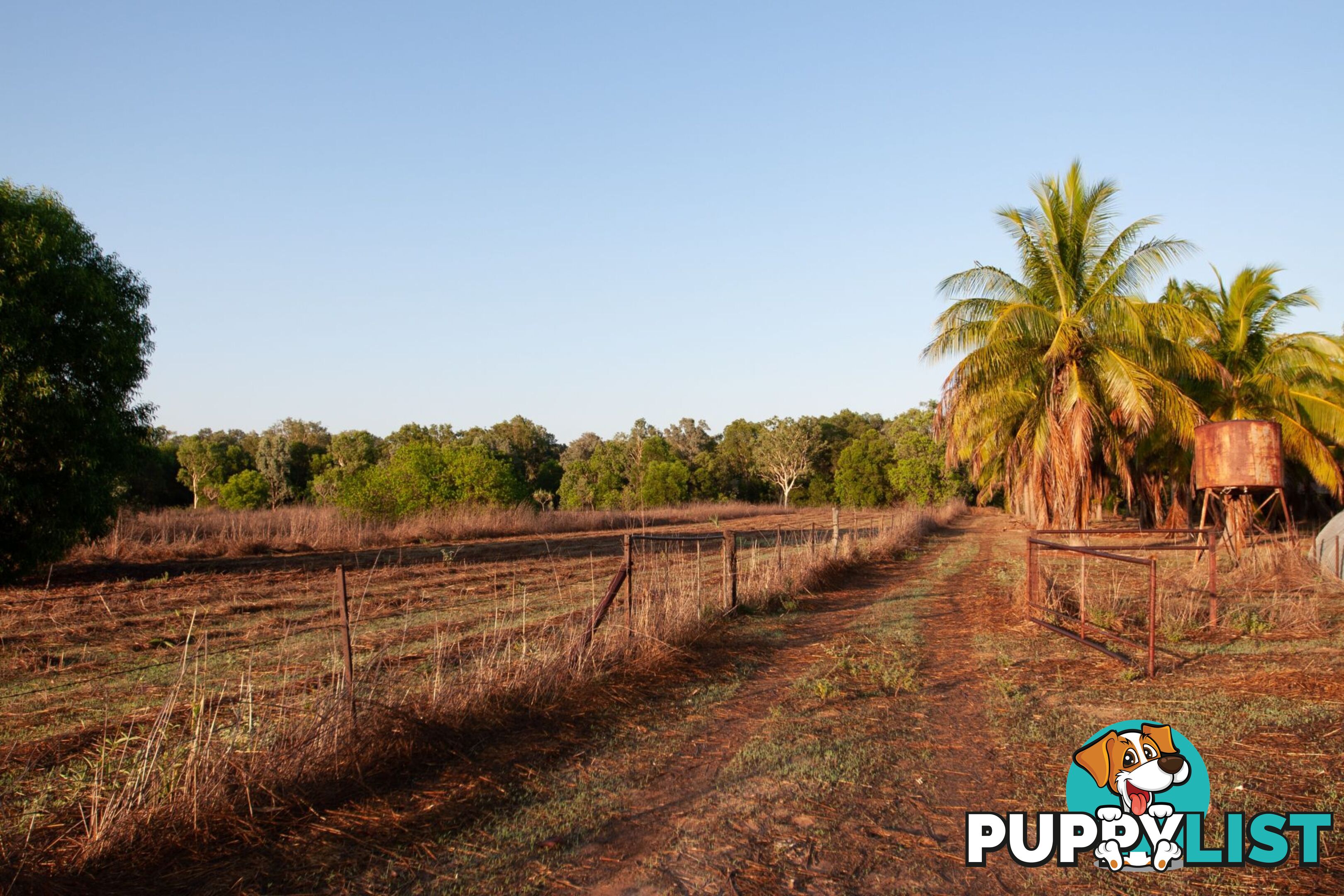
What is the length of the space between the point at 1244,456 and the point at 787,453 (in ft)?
169

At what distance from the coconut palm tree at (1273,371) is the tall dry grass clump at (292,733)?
22937 mm

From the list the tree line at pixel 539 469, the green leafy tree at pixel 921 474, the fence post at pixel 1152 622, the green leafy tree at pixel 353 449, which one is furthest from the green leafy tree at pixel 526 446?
the fence post at pixel 1152 622

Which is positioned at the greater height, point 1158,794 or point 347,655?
point 347,655

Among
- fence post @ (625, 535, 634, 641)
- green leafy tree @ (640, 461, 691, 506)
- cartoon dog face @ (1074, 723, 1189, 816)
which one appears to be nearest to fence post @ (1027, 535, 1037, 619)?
cartoon dog face @ (1074, 723, 1189, 816)

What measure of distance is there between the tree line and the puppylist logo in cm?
2594

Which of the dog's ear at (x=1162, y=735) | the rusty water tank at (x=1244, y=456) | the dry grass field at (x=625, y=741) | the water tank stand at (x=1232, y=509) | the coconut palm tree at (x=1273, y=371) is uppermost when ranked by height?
the coconut palm tree at (x=1273, y=371)

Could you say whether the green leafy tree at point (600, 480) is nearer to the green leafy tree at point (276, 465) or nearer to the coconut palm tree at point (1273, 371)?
the green leafy tree at point (276, 465)

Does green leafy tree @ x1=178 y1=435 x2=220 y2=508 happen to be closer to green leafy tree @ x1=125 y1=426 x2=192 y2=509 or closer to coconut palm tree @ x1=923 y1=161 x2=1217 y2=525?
green leafy tree @ x1=125 y1=426 x2=192 y2=509

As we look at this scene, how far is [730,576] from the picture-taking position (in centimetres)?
1189

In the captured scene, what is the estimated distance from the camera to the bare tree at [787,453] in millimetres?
66750

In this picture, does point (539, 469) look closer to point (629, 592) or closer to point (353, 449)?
point (353, 449)

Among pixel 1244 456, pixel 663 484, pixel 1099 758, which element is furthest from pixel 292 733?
pixel 663 484

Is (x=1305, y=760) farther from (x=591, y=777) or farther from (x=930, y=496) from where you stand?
(x=930, y=496)

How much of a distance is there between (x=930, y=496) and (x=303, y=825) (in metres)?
53.0
